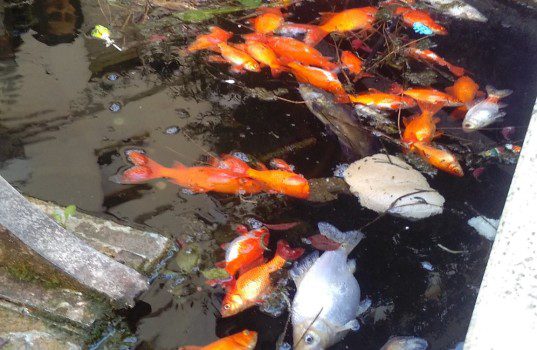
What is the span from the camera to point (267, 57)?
5.09m

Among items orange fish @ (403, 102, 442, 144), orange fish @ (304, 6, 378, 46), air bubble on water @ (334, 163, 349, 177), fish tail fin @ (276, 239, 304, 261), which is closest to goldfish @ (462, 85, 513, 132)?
orange fish @ (403, 102, 442, 144)

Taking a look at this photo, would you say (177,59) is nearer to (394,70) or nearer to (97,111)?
(97,111)

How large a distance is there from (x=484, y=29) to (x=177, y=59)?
12.0 feet

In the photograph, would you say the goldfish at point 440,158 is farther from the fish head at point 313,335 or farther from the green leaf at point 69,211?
the green leaf at point 69,211

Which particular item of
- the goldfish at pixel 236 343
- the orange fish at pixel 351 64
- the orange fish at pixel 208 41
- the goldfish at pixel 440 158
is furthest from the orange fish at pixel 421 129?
the goldfish at pixel 236 343

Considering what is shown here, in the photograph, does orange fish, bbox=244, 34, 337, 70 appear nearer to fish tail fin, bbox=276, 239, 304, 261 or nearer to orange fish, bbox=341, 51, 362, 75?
orange fish, bbox=341, 51, 362, 75

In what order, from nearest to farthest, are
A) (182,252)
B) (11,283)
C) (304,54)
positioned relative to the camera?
(11,283) → (182,252) → (304,54)

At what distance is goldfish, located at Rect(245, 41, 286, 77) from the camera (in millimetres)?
5082

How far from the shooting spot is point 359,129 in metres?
4.58

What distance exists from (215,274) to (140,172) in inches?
41.7

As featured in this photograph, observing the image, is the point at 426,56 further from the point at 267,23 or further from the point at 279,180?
the point at 279,180

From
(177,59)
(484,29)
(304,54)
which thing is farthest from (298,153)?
(484,29)

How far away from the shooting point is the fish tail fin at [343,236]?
3649 mm

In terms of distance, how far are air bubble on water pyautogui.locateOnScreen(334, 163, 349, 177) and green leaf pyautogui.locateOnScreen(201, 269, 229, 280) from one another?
4.37 ft
